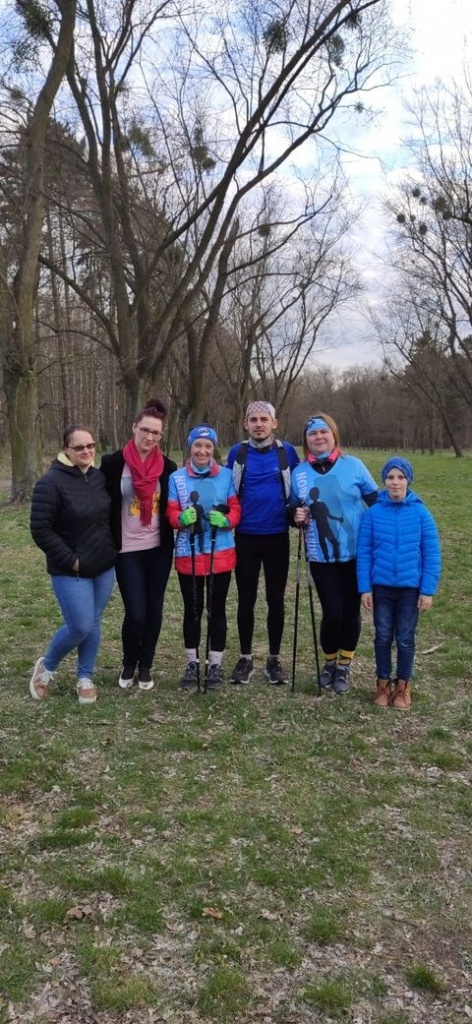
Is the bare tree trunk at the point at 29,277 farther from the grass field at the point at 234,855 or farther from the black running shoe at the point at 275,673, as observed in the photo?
the black running shoe at the point at 275,673

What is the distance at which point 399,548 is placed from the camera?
15.9 feet

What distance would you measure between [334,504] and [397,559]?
0.60 metres

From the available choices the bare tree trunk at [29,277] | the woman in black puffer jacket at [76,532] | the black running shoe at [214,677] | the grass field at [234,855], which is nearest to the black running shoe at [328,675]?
the grass field at [234,855]

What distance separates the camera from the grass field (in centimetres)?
255

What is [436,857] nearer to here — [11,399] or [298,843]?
[298,843]

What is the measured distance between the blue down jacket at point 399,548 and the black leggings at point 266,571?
604 millimetres

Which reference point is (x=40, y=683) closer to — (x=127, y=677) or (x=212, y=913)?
(x=127, y=677)

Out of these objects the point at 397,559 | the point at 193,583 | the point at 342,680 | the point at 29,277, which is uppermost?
the point at 29,277

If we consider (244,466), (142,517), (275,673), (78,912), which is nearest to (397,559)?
(244,466)

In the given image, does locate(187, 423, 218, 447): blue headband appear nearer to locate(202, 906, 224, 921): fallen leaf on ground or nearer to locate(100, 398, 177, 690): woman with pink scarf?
locate(100, 398, 177, 690): woman with pink scarf

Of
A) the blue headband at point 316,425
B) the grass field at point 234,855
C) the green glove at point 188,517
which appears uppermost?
the blue headband at point 316,425

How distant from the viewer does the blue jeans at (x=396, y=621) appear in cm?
493

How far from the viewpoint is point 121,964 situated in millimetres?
2641

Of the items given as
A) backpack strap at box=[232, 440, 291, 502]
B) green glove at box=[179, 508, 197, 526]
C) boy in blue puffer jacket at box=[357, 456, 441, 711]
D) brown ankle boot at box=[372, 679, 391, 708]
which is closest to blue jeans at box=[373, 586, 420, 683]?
boy in blue puffer jacket at box=[357, 456, 441, 711]
